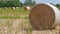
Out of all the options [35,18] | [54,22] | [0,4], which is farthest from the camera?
[0,4]

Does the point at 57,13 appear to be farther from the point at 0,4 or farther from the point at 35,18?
the point at 0,4

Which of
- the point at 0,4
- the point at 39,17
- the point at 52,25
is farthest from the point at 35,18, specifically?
the point at 0,4

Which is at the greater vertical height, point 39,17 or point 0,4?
point 39,17

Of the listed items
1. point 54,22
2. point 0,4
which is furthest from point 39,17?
point 0,4

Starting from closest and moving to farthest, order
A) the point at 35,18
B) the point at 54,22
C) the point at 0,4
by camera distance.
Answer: the point at 54,22, the point at 35,18, the point at 0,4

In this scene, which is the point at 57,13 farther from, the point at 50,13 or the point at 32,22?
the point at 32,22

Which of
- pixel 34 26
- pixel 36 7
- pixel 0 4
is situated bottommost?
pixel 0 4

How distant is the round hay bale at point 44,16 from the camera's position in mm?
8031

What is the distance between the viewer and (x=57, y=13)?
26.4 ft

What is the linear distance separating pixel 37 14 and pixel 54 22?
2.84 ft

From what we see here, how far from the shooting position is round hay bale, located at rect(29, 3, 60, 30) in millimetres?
8031

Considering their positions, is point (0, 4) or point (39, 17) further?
point (0, 4)

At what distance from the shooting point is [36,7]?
8.43 meters

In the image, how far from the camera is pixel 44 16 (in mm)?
8375
